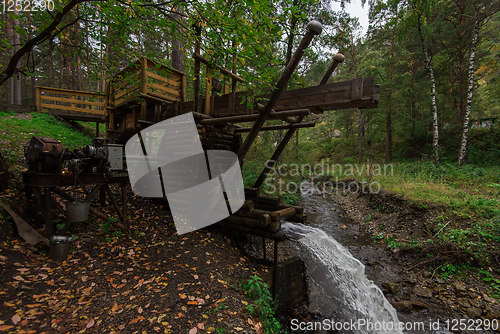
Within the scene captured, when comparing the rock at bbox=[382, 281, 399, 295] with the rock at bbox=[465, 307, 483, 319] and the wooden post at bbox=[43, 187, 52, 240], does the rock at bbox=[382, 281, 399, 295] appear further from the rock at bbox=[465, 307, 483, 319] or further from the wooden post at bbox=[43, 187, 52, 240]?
the wooden post at bbox=[43, 187, 52, 240]

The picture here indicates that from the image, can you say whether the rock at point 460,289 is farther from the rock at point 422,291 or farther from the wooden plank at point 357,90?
the wooden plank at point 357,90

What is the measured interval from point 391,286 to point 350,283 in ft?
3.37

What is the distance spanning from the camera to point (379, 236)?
26.3 ft

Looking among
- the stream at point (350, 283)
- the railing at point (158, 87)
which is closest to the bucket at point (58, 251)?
the stream at point (350, 283)

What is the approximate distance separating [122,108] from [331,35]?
1038 centimetres

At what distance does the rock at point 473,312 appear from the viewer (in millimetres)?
4617

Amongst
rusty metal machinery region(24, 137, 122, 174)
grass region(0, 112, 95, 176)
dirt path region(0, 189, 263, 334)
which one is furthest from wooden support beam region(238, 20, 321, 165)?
grass region(0, 112, 95, 176)

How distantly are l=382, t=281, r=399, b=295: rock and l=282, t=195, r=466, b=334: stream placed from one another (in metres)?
0.19

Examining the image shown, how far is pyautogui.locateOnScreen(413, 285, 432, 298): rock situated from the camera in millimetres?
5321

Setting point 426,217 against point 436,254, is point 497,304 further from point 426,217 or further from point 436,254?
point 426,217

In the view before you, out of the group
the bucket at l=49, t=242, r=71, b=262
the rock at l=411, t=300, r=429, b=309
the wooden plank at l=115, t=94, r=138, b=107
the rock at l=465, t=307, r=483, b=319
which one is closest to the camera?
the bucket at l=49, t=242, r=71, b=262

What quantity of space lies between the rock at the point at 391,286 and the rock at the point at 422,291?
44cm

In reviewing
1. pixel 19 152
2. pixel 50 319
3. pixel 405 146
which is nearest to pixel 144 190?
pixel 19 152

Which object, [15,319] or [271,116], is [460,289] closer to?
[271,116]
